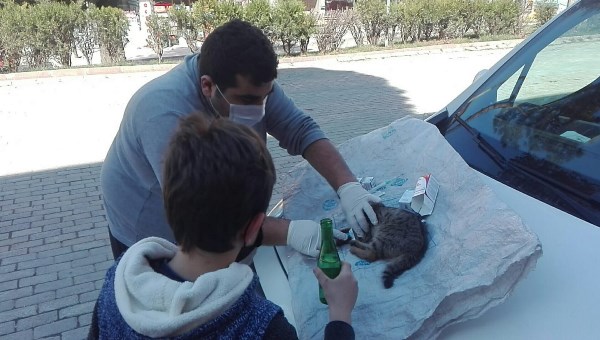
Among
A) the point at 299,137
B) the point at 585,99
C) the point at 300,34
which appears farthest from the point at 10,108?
the point at 585,99

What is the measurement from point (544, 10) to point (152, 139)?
18.4 m

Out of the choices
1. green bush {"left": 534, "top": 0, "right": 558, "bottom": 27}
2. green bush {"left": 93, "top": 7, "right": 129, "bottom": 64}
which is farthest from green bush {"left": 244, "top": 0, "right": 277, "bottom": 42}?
green bush {"left": 534, "top": 0, "right": 558, "bottom": 27}

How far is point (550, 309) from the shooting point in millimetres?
1346

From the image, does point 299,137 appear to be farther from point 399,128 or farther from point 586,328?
point 586,328

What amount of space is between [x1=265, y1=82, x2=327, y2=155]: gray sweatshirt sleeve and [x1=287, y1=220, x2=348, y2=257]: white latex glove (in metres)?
0.63

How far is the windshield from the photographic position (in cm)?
189

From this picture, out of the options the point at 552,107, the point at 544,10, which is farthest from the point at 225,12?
the point at 552,107

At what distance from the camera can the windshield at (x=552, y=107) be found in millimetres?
1886

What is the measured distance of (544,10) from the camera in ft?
57.9

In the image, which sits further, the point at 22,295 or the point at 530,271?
the point at 22,295

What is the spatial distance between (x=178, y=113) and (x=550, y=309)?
1.33 m

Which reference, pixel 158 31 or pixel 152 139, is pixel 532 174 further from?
pixel 158 31

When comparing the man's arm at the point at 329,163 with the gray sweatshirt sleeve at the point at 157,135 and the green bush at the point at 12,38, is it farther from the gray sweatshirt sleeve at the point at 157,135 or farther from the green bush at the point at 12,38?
the green bush at the point at 12,38

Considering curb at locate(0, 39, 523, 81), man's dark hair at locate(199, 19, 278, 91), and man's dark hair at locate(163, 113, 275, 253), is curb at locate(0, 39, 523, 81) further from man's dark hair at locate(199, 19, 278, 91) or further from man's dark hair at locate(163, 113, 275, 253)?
man's dark hair at locate(163, 113, 275, 253)
